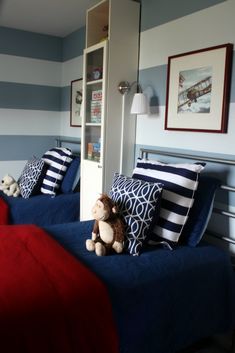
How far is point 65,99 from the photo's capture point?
4.04m

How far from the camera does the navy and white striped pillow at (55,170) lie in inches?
125

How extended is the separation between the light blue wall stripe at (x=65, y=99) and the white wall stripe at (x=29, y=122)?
12 centimetres

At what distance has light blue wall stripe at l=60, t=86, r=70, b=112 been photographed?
396 cm

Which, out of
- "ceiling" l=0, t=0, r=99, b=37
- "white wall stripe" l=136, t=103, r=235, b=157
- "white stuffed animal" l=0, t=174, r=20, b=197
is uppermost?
"ceiling" l=0, t=0, r=99, b=37

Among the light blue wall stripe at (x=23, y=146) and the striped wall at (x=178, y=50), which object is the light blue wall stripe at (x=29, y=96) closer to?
the light blue wall stripe at (x=23, y=146)

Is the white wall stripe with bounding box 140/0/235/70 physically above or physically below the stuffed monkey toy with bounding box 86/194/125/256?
above

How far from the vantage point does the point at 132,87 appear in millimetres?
2695

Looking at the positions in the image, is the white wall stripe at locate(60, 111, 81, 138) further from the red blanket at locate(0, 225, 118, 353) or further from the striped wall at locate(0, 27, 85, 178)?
the red blanket at locate(0, 225, 118, 353)

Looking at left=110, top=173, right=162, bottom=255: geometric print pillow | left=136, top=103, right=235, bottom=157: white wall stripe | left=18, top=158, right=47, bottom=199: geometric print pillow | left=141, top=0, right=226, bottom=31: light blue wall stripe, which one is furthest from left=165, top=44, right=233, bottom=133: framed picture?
left=18, top=158, right=47, bottom=199: geometric print pillow

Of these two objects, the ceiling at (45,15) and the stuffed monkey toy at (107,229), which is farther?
the ceiling at (45,15)

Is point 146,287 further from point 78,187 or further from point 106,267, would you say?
point 78,187

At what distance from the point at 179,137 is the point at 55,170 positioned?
1370 millimetres

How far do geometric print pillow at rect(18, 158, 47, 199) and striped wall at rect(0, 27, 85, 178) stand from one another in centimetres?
70

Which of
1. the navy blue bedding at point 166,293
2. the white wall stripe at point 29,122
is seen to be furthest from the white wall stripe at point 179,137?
the white wall stripe at point 29,122
